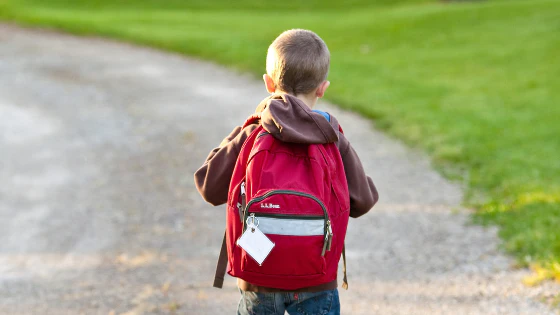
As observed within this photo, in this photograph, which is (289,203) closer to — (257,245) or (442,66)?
(257,245)

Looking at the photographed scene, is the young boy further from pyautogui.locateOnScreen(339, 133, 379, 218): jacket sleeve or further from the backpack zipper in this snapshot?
the backpack zipper

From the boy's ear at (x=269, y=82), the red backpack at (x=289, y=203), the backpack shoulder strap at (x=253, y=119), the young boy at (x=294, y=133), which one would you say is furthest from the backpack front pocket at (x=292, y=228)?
the boy's ear at (x=269, y=82)

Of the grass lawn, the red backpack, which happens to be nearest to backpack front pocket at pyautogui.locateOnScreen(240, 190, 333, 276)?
the red backpack

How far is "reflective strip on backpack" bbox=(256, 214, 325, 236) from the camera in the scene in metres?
2.20

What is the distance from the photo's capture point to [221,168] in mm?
2402

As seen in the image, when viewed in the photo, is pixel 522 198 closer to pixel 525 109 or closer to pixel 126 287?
pixel 126 287

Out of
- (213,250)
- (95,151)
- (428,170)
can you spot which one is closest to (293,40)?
(213,250)

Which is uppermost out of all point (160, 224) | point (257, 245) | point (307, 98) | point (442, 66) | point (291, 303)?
point (307, 98)

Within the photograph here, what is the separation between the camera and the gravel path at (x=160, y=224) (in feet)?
13.4

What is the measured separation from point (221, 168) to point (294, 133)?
0.36m

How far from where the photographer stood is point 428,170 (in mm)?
6801

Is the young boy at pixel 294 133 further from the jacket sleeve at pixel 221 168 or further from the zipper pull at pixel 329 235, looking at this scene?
the zipper pull at pixel 329 235

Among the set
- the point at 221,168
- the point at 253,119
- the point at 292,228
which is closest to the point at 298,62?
the point at 253,119

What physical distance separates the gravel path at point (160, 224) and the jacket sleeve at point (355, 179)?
1.65 meters
